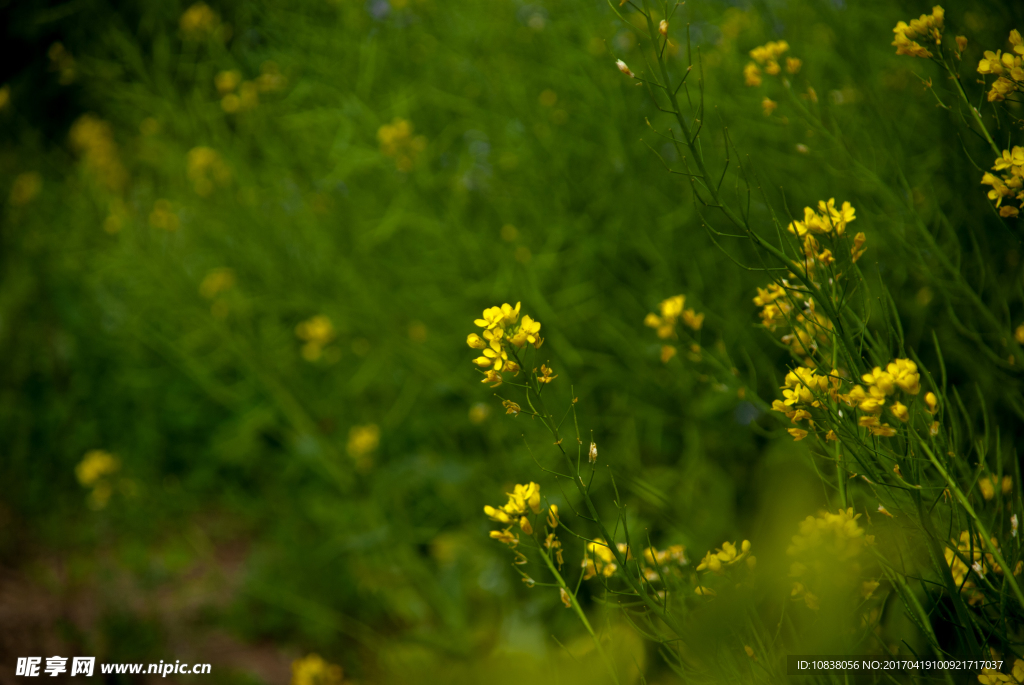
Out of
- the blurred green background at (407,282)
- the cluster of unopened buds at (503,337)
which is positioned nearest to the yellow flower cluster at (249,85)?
the blurred green background at (407,282)

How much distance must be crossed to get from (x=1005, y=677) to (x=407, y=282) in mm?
2033

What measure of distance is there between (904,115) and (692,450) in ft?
3.96

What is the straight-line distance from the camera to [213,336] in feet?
9.20

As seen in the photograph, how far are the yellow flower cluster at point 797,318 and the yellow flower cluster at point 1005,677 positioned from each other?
0.46 meters

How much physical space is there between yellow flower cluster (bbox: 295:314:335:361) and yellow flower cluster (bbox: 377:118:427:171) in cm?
73

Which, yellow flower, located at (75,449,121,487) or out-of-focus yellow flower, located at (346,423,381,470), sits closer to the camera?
out-of-focus yellow flower, located at (346,423,381,470)

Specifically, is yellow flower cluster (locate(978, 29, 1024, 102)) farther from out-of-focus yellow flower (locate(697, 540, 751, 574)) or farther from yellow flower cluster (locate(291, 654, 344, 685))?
yellow flower cluster (locate(291, 654, 344, 685))

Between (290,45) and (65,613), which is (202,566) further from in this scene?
(290,45)

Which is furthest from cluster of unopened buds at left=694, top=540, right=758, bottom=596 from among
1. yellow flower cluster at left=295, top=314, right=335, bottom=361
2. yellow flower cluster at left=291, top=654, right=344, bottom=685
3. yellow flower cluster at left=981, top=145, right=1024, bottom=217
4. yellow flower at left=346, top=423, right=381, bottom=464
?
yellow flower cluster at left=295, top=314, right=335, bottom=361

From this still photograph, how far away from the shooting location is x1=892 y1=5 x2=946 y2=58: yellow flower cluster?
96cm

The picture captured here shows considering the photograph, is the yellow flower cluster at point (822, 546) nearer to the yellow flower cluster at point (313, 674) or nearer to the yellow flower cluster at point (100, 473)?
the yellow flower cluster at point (313, 674)

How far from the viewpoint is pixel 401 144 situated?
205 cm

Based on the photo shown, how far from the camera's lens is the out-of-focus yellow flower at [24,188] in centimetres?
340

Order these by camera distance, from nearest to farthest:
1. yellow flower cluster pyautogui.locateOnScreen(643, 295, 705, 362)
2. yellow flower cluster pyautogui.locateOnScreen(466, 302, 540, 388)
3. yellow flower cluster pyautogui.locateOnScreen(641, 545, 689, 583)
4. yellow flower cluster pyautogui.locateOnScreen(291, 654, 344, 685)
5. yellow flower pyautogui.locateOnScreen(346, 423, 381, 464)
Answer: yellow flower cluster pyautogui.locateOnScreen(466, 302, 540, 388) → yellow flower cluster pyautogui.locateOnScreen(641, 545, 689, 583) → yellow flower cluster pyautogui.locateOnScreen(643, 295, 705, 362) → yellow flower cluster pyautogui.locateOnScreen(291, 654, 344, 685) → yellow flower pyautogui.locateOnScreen(346, 423, 381, 464)
